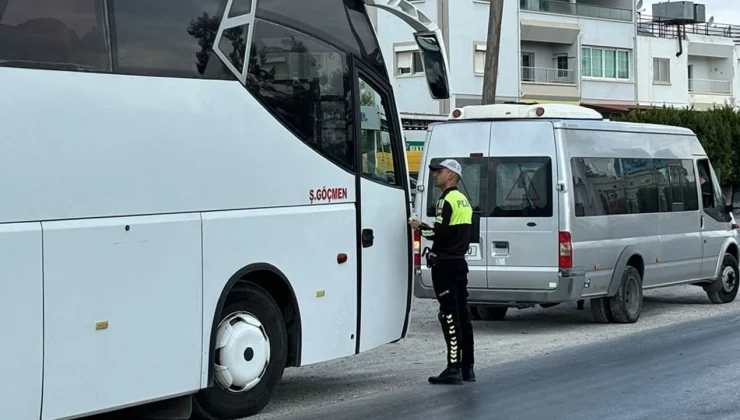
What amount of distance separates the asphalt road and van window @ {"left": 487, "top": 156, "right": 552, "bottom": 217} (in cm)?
208

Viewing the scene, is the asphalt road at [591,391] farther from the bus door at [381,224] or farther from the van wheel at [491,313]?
the van wheel at [491,313]

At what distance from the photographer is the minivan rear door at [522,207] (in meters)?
14.3

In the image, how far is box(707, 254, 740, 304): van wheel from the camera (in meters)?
17.9

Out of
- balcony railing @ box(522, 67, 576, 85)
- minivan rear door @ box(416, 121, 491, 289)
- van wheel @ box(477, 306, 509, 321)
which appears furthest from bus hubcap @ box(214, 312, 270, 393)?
balcony railing @ box(522, 67, 576, 85)

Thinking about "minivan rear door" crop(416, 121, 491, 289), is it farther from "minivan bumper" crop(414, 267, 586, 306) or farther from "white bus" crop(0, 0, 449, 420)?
"white bus" crop(0, 0, 449, 420)

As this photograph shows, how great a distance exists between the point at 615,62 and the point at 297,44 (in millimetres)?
49743

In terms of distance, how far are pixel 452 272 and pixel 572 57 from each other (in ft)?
149

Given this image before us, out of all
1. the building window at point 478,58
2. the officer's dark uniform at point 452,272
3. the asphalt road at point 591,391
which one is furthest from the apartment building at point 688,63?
the officer's dark uniform at point 452,272

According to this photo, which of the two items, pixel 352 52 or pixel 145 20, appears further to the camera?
pixel 352 52

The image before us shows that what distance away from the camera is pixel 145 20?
812 cm

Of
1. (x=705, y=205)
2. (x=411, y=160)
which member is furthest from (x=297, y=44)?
(x=411, y=160)

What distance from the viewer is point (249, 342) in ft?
29.5

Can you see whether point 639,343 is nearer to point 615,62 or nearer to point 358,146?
point 358,146

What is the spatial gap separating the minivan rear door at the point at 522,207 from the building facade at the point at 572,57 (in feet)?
96.4
